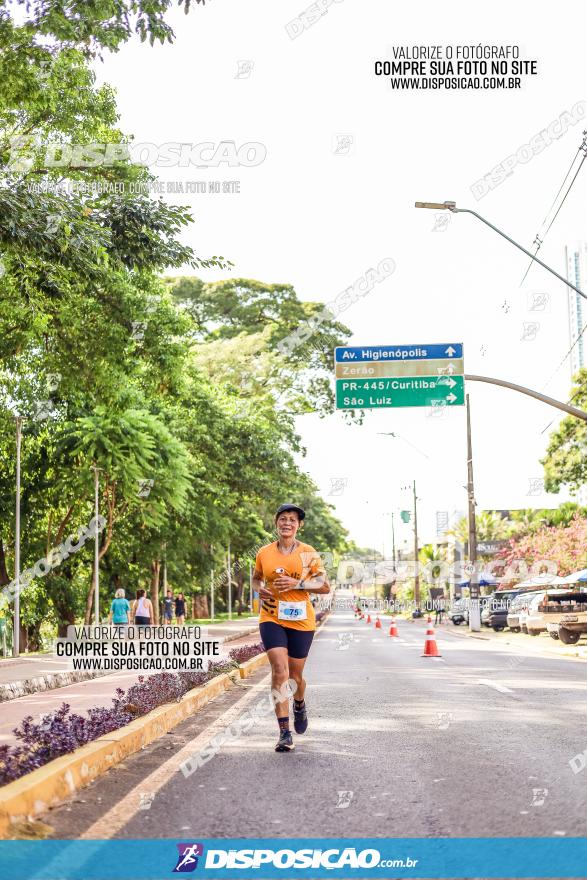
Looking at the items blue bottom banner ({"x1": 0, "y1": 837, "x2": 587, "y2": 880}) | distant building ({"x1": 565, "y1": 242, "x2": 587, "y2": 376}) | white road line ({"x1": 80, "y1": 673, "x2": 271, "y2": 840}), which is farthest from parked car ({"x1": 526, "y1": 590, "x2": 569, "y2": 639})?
blue bottom banner ({"x1": 0, "y1": 837, "x2": 587, "y2": 880})

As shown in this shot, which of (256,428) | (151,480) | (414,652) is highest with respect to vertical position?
(256,428)

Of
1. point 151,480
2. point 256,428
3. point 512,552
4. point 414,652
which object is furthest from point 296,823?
point 512,552

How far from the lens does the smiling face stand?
818cm

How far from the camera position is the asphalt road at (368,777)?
5.51m

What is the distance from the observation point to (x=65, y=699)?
507 inches

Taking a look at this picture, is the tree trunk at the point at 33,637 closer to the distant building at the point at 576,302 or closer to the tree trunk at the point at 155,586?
the tree trunk at the point at 155,586

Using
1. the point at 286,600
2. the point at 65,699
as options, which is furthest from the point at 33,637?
the point at 286,600

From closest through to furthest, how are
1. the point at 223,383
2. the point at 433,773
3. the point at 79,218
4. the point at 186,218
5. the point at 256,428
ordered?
the point at 433,773 < the point at 79,218 < the point at 186,218 < the point at 256,428 < the point at 223,383

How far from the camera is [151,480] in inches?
1147

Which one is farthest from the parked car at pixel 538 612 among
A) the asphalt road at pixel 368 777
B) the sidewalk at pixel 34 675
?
the asphalt road at pixel 368 777

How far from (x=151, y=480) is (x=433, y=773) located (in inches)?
894

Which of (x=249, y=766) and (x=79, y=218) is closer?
(x=249, y=766)

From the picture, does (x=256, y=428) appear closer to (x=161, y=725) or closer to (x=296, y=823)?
(x=161, y=725)

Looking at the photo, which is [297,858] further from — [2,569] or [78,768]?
[2,569]
